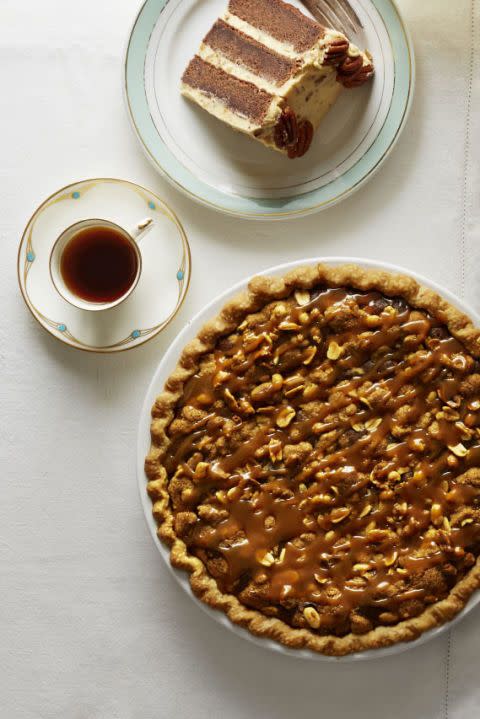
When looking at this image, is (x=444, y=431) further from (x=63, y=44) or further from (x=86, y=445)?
(x=63, y=44)

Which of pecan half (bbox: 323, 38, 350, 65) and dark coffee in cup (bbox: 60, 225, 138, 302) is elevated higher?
pecan half (bbox: 323, 38, 350, 65)

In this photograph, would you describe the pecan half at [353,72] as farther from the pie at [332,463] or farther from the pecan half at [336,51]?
the pie at [332,463]

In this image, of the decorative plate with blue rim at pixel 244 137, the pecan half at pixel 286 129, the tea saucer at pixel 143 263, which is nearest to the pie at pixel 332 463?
the tea saucer at pixel 143 263

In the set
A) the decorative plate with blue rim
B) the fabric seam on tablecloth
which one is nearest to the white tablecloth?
the fabric seam on tablecloth

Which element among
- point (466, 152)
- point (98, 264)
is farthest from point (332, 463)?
point (466, 152)

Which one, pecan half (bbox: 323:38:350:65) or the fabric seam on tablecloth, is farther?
the fabric seam on tablecloth

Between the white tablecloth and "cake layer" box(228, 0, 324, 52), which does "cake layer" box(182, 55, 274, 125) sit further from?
the white tablecloth
